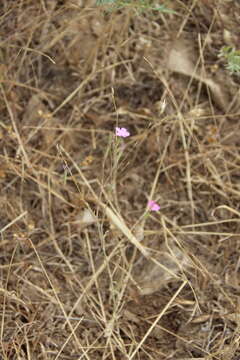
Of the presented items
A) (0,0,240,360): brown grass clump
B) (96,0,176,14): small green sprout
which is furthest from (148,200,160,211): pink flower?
(96,0,176,14): small green sprout

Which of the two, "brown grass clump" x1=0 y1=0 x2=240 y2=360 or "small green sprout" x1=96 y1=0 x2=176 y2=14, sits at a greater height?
"small green sprout" x1=96 y1=0 x2=176 y2=14

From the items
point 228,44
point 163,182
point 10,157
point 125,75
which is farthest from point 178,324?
point 228,44

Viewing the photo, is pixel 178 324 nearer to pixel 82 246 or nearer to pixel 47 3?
pixel 82 246

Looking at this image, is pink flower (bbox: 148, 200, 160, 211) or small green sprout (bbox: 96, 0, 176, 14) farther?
pink flower (bbox: 148, 200, 160, 211)

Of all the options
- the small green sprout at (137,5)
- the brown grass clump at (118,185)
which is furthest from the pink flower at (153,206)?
the small green sprout at (137,5)

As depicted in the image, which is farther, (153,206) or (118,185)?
(118,185)

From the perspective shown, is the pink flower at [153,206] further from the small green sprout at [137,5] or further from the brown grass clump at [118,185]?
the small green sprout at [137,5]

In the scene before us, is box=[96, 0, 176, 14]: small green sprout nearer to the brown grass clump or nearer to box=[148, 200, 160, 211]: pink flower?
the brown grass clump

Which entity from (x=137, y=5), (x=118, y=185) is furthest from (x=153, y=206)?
(x=137, y=5)

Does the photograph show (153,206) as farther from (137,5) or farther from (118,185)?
(137,5)
